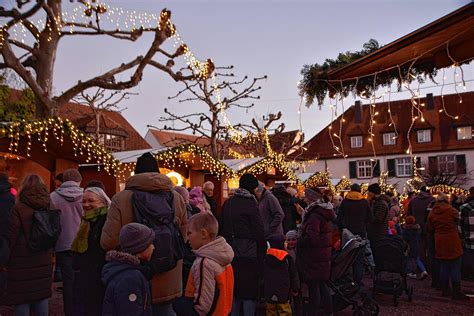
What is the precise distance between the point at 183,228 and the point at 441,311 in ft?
15.8

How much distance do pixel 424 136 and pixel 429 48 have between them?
138ft

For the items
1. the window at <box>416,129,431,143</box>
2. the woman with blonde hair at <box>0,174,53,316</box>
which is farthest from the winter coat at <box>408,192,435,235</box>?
the window at <box>416,129,431,143</box>

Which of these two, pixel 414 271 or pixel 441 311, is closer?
pixel 441 311

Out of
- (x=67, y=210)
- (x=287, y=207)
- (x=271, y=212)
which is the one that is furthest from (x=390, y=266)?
(x=67, y=210)

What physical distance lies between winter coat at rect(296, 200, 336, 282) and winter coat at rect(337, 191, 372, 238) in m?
2.33

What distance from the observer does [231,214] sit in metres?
5.48

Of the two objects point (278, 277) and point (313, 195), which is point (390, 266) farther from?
point (278, 277)

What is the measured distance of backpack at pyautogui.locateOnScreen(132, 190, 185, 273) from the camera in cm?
371

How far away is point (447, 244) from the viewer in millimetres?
7781

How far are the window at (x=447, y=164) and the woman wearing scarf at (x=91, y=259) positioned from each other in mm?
40373

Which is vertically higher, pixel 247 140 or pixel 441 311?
pixel 247 140

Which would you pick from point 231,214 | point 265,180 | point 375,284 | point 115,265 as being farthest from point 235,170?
point 115,265

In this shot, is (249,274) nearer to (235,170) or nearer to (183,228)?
(183,228)

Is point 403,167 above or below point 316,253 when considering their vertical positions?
above
